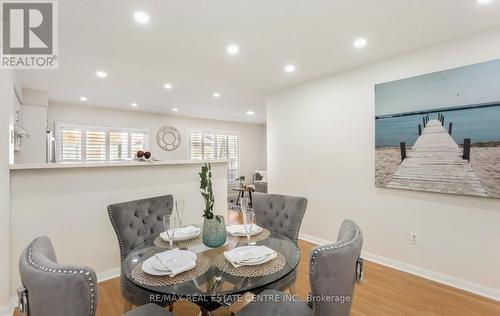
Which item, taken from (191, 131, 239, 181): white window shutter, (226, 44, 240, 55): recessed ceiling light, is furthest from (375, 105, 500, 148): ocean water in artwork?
(191, 131, 239, 181): white window shutter

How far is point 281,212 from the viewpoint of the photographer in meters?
2.44

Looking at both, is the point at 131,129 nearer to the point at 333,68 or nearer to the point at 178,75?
the point at 178,75

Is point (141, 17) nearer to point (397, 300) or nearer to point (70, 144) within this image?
point (397, 300)

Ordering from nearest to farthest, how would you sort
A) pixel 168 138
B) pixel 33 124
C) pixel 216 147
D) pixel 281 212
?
pixel 281 212
pixel 33 124
pixel 168 138
pixel 216 147

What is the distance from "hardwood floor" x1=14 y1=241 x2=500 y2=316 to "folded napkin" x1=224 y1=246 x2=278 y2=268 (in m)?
0.91

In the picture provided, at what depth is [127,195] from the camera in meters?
2.84

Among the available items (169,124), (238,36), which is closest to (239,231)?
(238,36)

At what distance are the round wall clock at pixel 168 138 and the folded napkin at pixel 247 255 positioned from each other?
5.70 m

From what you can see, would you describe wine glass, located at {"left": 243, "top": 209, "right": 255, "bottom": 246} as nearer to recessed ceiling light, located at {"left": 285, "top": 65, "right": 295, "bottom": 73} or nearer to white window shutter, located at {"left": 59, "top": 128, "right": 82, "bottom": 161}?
recessed ceiling light, located at {"left": 285, "top": 65, "right": 295, "bottom": 73}

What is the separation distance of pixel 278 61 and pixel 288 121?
1.30 metres

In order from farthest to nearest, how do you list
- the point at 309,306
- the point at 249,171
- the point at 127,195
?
1. the point at 249,171
2. the point at 127,195
3. the point at 309,306

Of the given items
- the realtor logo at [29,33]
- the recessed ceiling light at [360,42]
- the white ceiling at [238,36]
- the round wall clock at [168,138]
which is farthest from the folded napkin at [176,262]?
the round wall clock at [168,138]

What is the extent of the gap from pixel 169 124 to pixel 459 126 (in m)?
6.16

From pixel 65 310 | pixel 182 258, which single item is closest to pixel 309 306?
pixel 182 258
